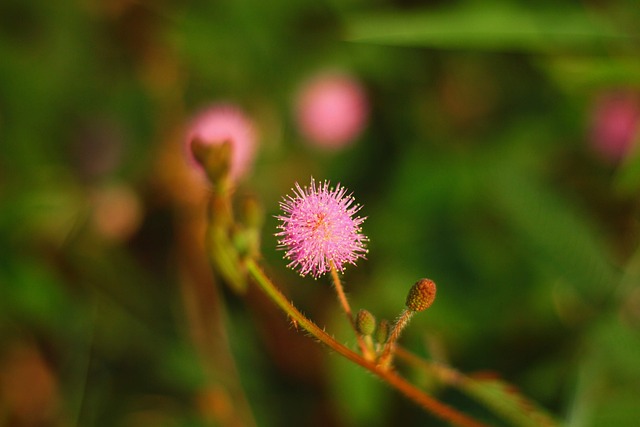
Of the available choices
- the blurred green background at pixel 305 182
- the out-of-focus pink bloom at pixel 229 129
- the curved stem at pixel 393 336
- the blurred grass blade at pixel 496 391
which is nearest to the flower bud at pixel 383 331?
the curved stem at pixel 393 336

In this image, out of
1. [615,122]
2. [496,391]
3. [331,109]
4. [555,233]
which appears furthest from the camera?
[331,109]

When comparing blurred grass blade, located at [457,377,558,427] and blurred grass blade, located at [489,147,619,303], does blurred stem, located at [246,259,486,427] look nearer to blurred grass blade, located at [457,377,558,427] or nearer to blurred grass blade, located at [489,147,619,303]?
blurred grass blade, located at [457,377,558,427]

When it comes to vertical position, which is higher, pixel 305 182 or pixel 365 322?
pixel 305 182

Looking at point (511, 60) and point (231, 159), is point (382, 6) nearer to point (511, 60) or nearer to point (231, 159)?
point (511, 60)

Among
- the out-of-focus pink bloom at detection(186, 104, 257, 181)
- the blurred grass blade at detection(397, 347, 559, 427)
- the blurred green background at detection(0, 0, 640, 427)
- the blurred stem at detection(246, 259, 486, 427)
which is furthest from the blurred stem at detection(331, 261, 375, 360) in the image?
the out-of-focus pink bloom at detection(186, 104, 257, 181)

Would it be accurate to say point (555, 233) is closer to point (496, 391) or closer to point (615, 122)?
point (496, 391)

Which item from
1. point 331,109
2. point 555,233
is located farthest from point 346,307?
point 331,109

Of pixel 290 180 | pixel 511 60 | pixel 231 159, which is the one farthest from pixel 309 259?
pixel 511 60
